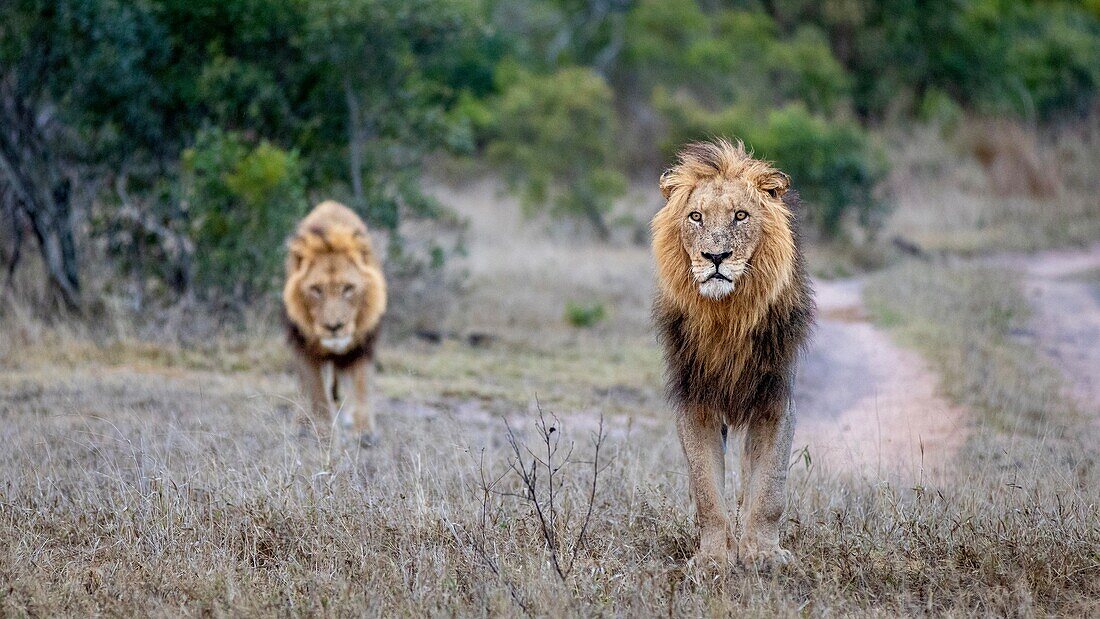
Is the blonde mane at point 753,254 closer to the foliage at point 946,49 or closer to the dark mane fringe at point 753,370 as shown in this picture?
the dark mane fringe at point 753,370

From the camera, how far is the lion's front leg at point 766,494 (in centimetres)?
478

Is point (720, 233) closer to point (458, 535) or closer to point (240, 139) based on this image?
point (458, 535)

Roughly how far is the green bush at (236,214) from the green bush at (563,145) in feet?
26.9

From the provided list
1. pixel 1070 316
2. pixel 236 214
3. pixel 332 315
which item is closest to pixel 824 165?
pixel 1070 316

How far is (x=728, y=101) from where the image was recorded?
25.2 meters

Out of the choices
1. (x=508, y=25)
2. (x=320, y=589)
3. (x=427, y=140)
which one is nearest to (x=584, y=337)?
(x=427, y=140)

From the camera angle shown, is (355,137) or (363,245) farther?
(355,137)

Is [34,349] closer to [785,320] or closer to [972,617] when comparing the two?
[785,320]

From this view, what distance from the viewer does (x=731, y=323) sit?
15.8 feet

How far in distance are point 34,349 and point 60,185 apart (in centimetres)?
227

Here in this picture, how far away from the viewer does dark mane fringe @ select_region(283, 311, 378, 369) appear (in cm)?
790

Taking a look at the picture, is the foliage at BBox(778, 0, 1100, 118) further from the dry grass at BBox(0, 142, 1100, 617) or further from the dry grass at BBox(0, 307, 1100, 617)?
the dry grass at BBox(0, 307, 1100, 617)

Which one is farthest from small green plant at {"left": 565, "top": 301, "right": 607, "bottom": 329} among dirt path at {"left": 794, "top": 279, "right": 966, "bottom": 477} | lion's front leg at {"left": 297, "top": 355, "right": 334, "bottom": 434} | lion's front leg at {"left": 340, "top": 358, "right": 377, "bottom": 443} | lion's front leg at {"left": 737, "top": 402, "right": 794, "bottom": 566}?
lion's front leg at {"left": 737, "top": 402, "right": 794, "bottom": 566}

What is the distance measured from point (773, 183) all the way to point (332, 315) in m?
3.79
